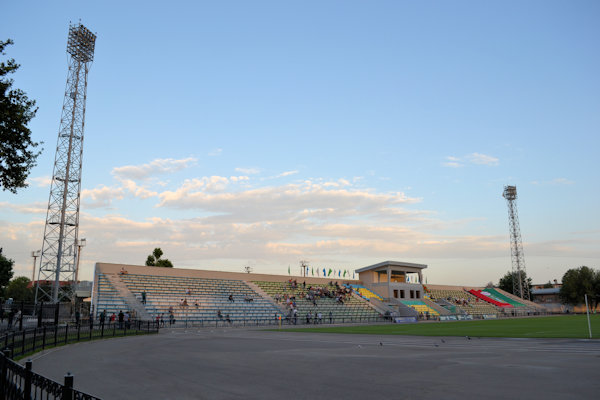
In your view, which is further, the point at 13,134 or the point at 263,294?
the point at 263,294

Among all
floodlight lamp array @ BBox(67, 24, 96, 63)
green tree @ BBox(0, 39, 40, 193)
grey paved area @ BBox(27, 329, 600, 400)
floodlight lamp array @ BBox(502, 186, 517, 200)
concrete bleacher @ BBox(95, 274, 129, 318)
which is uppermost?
floodlight lamp array @ BBox(67, 24, 96, 63)

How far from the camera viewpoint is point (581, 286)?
96812 millimetres

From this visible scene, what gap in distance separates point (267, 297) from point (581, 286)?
76.2m

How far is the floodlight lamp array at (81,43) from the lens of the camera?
50469 millimetres

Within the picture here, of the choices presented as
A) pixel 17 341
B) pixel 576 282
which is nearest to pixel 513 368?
pixel 17 341

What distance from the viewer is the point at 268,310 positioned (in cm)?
5531

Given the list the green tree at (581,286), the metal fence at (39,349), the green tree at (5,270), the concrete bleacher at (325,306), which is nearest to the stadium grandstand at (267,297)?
the concrete bleacher at (325,306)

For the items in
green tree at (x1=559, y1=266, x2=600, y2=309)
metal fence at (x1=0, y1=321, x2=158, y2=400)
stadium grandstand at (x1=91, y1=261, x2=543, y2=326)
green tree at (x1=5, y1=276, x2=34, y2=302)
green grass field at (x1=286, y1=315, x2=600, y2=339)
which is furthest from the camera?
green tree at (x1=5, y1=276, x2=34, y2=302)

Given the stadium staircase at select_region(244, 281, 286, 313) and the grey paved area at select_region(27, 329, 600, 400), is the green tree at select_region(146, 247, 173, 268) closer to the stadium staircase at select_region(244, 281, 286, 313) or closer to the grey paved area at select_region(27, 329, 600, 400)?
the stadium staircase at select_region(244, 281, 286, 313)

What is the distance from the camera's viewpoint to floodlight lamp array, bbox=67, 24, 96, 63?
50.5m

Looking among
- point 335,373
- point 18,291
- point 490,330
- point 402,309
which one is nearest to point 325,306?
point 402,309

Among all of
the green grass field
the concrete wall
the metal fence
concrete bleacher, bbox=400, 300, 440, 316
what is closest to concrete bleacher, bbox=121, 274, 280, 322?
the concrete wall

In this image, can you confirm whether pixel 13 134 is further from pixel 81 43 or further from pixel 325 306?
pixel 325 306

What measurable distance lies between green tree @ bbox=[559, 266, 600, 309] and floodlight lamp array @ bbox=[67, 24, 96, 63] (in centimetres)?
10321
